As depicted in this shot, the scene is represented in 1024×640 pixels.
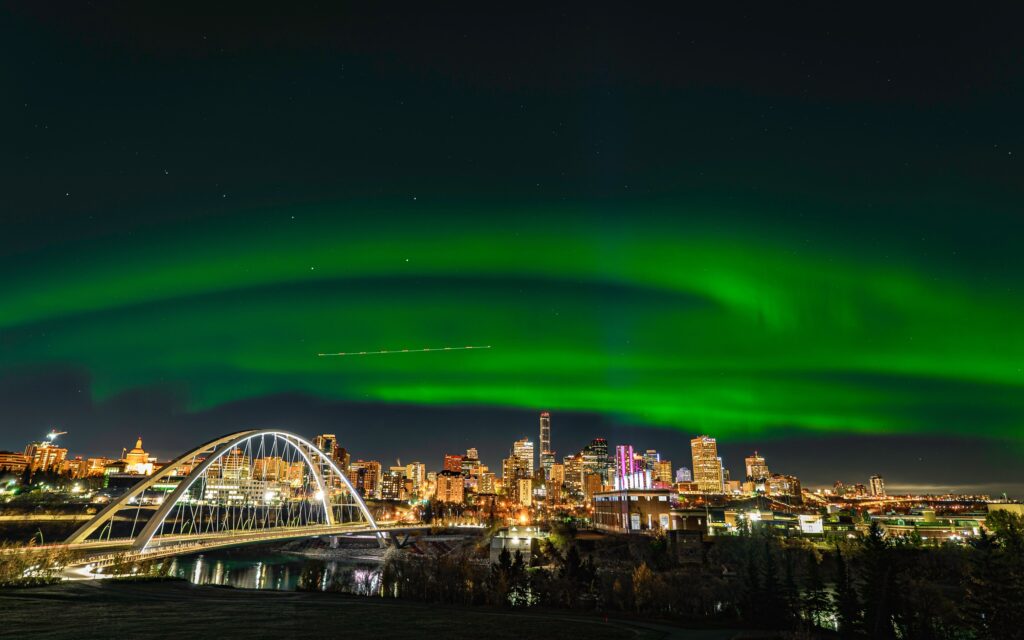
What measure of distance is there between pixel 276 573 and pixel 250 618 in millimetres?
60777

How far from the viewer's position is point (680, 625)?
41219 mm

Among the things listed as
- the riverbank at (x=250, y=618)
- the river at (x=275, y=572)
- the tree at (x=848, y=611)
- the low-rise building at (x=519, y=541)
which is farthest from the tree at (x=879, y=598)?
the low-rise building at (x=519, y=541)

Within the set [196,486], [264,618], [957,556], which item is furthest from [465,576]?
[196,486]

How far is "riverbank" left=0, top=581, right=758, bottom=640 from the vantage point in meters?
28.0

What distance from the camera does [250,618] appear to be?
108ft

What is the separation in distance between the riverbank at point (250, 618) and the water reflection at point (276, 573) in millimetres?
22397

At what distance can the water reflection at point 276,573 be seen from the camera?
68875mm

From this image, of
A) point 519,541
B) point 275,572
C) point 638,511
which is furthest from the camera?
point 519,541

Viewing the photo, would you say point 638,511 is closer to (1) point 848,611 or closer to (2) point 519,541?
(2) point 519,541

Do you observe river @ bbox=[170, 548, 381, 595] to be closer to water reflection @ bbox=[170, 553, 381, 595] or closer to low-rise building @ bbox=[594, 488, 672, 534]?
water reflection @ bbox=[170, 553, 381, 595]

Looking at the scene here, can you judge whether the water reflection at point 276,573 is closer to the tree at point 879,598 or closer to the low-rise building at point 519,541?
the low-rise building at point 519,541

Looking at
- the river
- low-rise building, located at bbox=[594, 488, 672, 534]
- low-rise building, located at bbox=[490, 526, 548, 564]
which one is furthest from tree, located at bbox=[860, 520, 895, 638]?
low-rise building, located at bbox=[594, 488, 672, 534]

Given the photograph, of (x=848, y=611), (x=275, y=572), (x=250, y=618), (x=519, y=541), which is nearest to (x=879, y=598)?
(x=848, y=611)

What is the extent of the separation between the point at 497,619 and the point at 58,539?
94.1m
